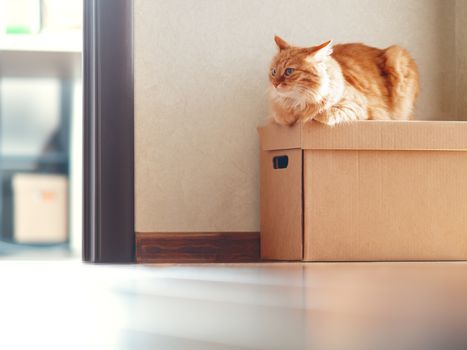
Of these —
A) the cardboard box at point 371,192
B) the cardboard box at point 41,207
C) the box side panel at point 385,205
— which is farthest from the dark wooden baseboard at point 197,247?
the cardboard box at point 41,207

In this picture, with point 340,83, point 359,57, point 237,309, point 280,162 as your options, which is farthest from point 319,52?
point 237,309

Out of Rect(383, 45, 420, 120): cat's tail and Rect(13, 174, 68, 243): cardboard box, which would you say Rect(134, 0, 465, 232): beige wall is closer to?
Rect(383, 45, 420, 120): cat's tail

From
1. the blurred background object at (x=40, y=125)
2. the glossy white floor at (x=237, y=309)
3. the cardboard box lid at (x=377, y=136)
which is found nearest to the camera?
the glossy white floor at (x=237, y=309)

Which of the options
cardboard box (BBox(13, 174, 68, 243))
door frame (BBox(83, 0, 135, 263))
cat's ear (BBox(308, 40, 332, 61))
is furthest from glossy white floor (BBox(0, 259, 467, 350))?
cardboard box (BBox(13, 174, 68, 243))

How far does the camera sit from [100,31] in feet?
6.93

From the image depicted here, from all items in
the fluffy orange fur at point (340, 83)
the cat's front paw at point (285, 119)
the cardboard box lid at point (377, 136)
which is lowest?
the cardboard box lid at point (377, 136)

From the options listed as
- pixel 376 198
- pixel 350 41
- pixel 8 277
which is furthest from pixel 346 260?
pixel 8 277

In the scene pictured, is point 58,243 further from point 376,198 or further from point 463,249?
point 463,249

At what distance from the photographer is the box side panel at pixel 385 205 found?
6.40 feet

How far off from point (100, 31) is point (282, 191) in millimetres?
681

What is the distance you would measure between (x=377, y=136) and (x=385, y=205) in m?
0.19

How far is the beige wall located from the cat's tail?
22cm

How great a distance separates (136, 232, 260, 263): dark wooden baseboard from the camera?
211 cm

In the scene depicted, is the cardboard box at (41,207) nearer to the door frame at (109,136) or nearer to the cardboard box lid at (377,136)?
the door frame at (109,136)
